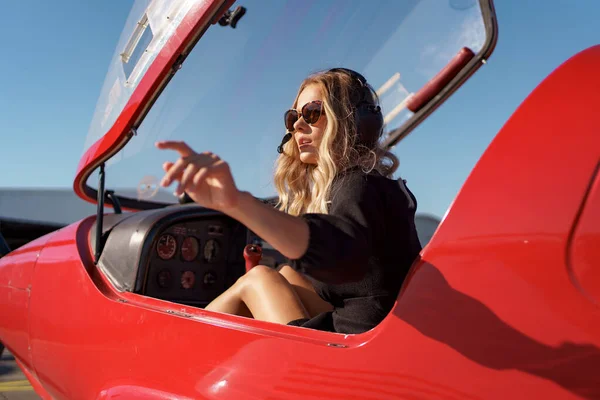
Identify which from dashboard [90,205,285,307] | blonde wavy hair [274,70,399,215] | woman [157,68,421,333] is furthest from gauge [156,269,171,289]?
blonde wavy hair [274,70,399,215]

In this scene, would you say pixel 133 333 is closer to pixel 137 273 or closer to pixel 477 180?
pixel 137 273

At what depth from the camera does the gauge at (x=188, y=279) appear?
212cm

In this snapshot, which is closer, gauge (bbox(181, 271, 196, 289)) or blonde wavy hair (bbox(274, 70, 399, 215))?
blonde wavy hair (bbox(274, 70, 399, 215))

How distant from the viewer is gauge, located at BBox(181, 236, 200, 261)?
2.15m

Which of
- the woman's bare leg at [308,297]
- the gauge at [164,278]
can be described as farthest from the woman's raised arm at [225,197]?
the gauge at [164,278]

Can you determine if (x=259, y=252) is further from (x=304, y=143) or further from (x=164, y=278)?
(x=304, y=143)

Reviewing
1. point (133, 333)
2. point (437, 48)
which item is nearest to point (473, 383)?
point (133, 333)

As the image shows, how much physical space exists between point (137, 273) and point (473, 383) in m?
1.13

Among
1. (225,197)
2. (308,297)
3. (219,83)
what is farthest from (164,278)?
(225,197)

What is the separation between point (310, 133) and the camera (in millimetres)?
1372

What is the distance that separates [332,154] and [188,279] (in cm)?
118

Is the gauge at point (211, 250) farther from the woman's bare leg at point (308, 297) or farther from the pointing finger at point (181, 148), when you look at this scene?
the pointing finger at point (181, 148)

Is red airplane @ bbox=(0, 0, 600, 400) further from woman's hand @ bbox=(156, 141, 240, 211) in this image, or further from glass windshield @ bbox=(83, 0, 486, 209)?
woman's hand @ bbox=(156, 141, 240, 211)

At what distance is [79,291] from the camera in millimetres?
1636
